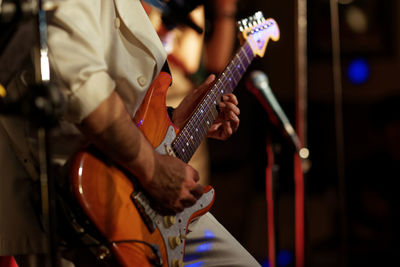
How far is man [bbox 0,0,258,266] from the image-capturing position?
104 centimetres

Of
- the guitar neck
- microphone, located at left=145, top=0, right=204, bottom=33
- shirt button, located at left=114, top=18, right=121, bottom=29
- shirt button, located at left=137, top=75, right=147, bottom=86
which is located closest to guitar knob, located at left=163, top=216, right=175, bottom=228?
the guitar neck

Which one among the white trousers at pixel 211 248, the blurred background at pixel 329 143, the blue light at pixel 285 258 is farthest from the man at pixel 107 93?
the blue light at pixel 285 258

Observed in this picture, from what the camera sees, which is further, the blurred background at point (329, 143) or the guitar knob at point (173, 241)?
the blurred background at point (329, 143)

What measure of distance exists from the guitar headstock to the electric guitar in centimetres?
28

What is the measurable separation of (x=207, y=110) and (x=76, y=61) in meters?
0.51

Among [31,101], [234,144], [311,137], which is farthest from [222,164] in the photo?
[31,101]

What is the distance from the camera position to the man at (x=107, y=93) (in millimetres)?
1037

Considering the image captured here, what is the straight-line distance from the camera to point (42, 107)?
0.77 meters

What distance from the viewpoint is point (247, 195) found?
3.21 m

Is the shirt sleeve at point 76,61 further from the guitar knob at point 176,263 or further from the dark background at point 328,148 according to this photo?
the dark background at point 328,148

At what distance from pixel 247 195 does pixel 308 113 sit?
28.9 inches

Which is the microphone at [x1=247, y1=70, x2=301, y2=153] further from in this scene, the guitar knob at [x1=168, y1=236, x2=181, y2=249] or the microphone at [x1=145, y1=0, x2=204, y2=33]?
the guitar knob at [x1=168, y1=236, x2=181, y2=249]

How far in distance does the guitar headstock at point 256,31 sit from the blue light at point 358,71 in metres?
1.97

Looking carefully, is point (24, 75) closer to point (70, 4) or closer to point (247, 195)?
point (70, 4)
